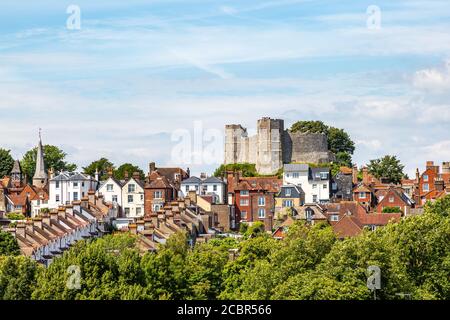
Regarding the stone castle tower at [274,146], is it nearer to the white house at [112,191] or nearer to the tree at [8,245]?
the white house at [112,191]

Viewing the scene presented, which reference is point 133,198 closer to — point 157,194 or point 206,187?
point 157,194

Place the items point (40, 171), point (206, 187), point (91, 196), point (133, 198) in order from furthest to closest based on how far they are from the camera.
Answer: point (40, 171) < point (206, 187) < point (133, 198) < point (91, 196)

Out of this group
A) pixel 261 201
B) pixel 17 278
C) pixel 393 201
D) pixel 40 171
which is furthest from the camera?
pixel 40 171

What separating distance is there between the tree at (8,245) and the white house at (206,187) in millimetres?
43267

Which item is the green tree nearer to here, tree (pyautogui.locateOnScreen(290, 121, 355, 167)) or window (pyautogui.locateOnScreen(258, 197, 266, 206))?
window (pyautogui.locateOnScreen(258, 197, 266, 206))

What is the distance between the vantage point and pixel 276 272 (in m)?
64.5

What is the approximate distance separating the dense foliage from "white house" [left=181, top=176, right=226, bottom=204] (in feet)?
152

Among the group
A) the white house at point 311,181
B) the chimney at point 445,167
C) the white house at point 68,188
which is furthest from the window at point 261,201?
the chimney at point 445,167

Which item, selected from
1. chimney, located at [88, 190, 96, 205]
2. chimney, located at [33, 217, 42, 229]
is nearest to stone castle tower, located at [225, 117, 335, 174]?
chimney, located at [88, 190, 96, 205]

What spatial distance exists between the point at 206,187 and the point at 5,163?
37.3 m

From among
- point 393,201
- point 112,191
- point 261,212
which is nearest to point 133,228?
point 112,191

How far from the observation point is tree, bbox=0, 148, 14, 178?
156 meters
